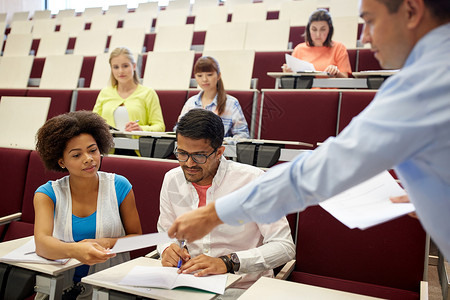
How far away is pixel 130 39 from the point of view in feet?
8.21

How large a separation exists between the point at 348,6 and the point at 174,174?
2.04m

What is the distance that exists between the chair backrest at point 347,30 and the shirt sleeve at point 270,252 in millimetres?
1533

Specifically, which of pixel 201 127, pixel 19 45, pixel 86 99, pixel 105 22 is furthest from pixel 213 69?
pixel 105 22

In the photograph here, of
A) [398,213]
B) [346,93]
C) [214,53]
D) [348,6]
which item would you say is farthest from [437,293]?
[348,6]

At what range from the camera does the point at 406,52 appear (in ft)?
1.16

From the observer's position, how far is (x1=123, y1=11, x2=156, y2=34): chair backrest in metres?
3.05

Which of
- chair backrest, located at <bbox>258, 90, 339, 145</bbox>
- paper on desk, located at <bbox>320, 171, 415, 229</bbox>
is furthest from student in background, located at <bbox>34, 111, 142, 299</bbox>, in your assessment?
chair backrest, located at <bbox>258, 90, 339, 145</bbox>

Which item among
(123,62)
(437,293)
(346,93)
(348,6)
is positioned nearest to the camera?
(437,293)

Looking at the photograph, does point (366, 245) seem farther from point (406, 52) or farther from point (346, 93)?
point (346, 93)

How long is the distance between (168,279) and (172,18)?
2.61 m

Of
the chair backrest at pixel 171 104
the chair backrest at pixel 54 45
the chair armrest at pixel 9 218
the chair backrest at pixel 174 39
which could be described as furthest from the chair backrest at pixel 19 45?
the chair armrest at pixel 9 218

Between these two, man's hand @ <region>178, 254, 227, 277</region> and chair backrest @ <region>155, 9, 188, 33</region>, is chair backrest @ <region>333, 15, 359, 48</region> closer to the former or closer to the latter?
chair backrest @ <region>155, 9, 188, 33</region>

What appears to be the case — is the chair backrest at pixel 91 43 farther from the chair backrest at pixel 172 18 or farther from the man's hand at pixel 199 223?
the man's hand at pixel 199 223

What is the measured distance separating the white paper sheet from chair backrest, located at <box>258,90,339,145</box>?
2.97 ft
